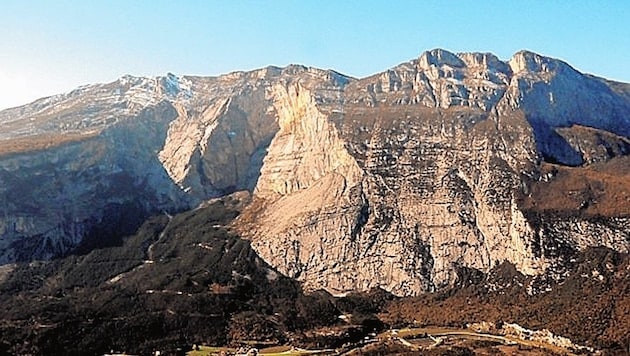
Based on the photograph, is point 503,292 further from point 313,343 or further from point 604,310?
point 313,343

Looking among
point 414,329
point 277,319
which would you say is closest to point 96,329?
point 277,319

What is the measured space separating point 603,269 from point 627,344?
31970mm

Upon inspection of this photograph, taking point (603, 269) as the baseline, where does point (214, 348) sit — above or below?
below

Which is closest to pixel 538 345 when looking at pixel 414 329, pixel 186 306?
pixel 414 329

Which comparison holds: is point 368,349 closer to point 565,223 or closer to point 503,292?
point 503,292

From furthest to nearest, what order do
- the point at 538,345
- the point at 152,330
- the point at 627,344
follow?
1. the point at 152,330
2. the point at 538,345
3. the point at 627,344

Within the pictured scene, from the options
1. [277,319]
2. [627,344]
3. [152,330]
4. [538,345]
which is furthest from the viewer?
[277,319]

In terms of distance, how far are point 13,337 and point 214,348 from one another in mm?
44451

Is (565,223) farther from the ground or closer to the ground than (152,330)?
farther from the ground

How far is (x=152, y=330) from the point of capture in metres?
178

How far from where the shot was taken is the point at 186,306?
192m

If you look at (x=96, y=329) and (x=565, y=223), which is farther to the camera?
(x=565, y=223)

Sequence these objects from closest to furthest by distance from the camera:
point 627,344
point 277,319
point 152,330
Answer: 1. point 627,344
2. point 152,330
3. point 277,319

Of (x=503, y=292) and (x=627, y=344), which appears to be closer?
(x=627, y=344)
